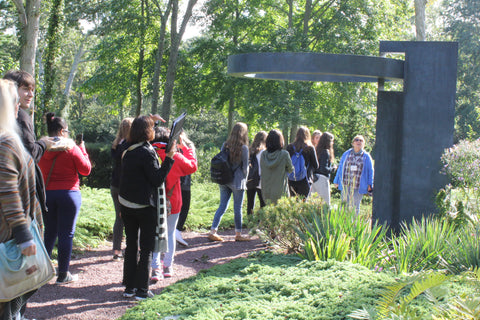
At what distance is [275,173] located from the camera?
7723 millimetres

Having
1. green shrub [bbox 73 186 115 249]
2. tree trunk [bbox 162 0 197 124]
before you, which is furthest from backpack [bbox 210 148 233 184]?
tree trunk [bbox 162 0 197 124]

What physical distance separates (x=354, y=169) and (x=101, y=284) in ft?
15.9

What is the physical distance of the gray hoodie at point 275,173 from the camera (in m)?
7.62

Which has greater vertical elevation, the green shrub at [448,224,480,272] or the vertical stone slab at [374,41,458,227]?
the vertical stone slab at [374,41,458,227]

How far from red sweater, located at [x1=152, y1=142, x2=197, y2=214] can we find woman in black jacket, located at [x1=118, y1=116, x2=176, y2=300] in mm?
696

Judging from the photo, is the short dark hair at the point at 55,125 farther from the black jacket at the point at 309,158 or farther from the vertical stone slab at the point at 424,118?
the vertical stone slab at the point at 424,118

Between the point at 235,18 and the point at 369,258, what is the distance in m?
19.8

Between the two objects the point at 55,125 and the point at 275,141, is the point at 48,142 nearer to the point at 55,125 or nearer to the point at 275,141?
the point at 55,125

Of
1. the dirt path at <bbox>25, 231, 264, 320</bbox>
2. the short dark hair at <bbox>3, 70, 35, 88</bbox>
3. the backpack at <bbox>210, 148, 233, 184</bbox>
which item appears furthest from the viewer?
the backpack at <bbox>210, 148, 233, 184</bbox>

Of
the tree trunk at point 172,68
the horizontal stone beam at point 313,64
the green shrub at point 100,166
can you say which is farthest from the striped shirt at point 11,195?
the tree trunk at point 172,68

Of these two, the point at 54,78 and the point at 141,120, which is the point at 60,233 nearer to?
the point at 141,120

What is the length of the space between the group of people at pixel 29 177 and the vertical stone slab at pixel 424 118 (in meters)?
4.57

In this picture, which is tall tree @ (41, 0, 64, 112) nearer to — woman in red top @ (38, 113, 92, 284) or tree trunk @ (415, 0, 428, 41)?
woman in red top @ (38, 113, 92, 284)

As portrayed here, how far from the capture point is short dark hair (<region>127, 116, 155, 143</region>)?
491cm
